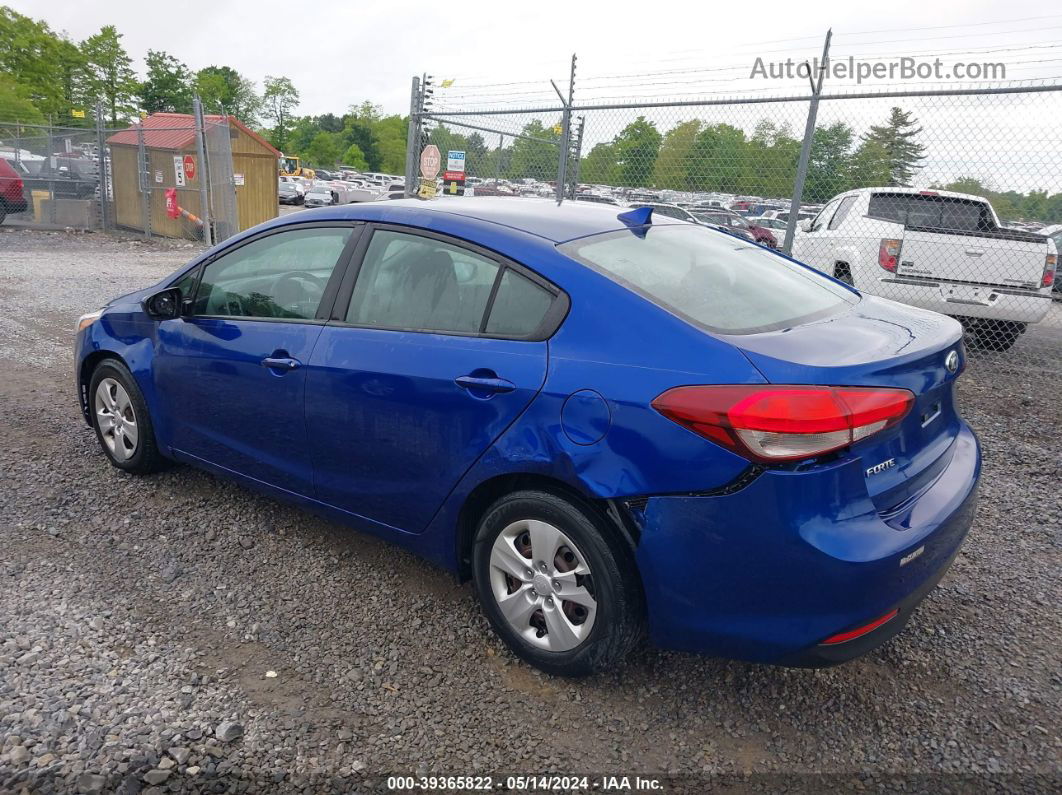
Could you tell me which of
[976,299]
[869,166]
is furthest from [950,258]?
[869,166]

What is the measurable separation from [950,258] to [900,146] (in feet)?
3.85

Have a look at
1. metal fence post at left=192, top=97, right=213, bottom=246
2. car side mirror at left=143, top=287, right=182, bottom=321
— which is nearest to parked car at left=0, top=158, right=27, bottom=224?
metal fence post at left=192, top=97, right=213, bottom=246

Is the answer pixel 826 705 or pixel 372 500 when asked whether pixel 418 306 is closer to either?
pixel 372 500

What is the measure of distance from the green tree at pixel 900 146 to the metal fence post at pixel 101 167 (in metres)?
14.3

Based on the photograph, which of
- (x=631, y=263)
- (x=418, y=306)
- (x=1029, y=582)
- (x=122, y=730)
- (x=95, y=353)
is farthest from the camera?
(x=95, y=353)

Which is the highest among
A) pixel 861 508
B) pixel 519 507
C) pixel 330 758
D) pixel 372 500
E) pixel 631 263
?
pixel 631 263

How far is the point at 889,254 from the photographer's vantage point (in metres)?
7.67

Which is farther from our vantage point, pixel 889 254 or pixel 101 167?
pixel 101 167

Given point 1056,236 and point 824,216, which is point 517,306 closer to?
point 824,216

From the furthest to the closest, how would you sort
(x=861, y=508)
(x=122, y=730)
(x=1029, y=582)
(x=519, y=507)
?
(x=1029, y=582)
(x=519, y=507)
(x=122, y=730)
(x=861, y=508)

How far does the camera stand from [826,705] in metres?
2.66

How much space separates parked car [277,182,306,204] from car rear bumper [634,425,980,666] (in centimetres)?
3831

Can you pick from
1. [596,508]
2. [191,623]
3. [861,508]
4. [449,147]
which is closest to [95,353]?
[191,623]

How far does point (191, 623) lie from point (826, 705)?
2.29 m
